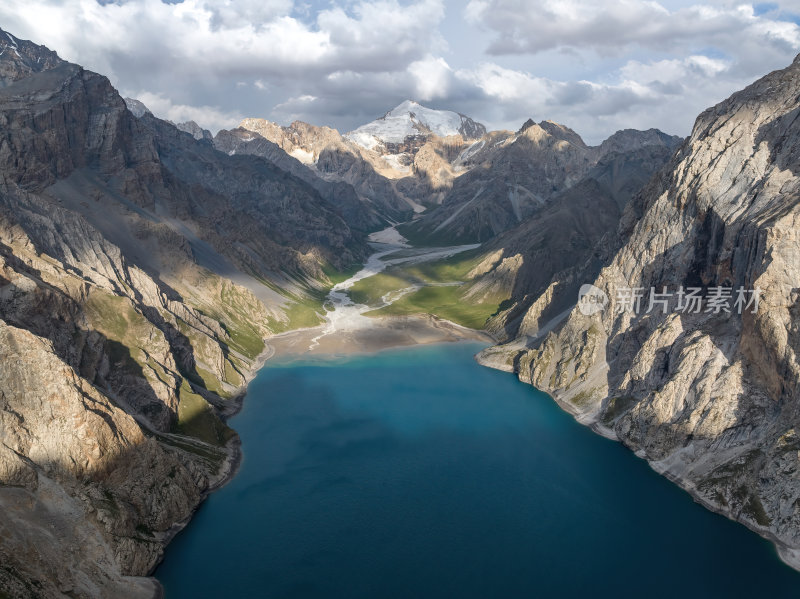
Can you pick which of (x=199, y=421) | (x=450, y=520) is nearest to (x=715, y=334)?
(x=450, y=520)

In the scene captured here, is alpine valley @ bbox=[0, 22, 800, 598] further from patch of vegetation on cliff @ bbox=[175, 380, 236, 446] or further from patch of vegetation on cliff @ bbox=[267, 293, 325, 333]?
patch of vegetation on cliff @ bbox=[267, 293, 325, 333]

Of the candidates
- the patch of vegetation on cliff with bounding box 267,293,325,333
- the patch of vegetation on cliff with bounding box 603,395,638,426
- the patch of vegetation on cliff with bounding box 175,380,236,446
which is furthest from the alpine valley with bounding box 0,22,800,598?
the patch of vegetation on cliff with bounding box 267,293,325,333

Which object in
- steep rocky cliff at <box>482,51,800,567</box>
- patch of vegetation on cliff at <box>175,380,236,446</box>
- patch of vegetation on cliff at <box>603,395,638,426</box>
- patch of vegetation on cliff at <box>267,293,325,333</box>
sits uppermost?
steep rocky cliff at <box>482,51,800,567</box>

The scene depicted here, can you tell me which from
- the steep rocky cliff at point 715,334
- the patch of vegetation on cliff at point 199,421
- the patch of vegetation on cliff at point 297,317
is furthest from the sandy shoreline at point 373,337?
the patch of vegetation on cliff at point 199,421

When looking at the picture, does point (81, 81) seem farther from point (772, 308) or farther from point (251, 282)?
point (772, 308)

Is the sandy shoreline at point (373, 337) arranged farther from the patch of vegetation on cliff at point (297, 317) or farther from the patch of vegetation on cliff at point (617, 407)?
the patch of vegetation on cliff at point (617, 407)

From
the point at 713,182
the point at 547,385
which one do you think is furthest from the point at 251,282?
the point at 713,182
